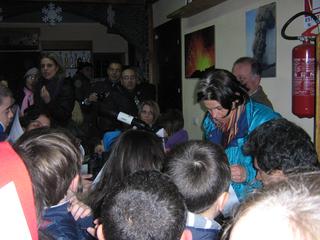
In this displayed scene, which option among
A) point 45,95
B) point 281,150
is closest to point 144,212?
point 281,150

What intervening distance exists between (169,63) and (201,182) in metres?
3.76

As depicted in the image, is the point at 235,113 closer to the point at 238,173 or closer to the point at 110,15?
the point at 238,173

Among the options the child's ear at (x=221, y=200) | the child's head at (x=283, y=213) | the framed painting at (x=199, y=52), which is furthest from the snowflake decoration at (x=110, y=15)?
the child's head at (x=283, y=213)

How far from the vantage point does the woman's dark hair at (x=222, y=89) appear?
1.62 metres

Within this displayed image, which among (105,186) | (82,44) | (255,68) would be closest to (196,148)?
(105,186)

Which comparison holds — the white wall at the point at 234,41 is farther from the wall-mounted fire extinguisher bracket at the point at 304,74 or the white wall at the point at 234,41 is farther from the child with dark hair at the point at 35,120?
the child with dark hair at the point at 35,120

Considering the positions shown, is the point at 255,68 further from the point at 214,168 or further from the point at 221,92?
the point at 214,168

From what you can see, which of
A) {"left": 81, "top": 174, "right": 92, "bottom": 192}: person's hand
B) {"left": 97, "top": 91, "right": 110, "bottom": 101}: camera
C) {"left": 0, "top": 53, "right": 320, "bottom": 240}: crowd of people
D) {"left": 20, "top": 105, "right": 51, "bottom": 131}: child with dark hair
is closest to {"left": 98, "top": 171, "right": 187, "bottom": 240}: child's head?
{"left": 0, "top": 53, "right": 320, "bottom": 240}: crowd of people

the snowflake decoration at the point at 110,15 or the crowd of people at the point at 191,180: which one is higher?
the snowflake decoration at the point at 110,15

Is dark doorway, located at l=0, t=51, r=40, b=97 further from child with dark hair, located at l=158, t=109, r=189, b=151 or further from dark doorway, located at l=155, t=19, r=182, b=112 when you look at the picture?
child with dark hair, located at l=158, t=109, r=189, b=151

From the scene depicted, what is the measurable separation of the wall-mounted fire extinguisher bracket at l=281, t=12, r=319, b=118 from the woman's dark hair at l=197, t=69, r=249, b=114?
0.70 meters

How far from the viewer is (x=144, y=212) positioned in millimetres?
822

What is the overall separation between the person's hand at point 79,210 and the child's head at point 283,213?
2.95ft

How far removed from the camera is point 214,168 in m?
1.17
